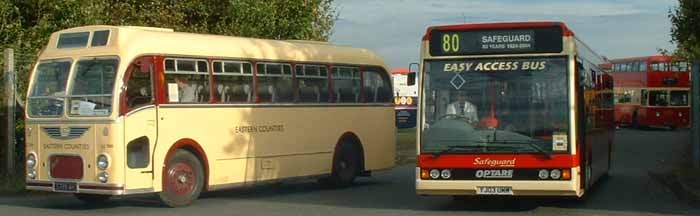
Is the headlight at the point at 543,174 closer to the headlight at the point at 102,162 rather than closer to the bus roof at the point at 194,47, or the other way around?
Answer: the bus roof at the point at 194,47

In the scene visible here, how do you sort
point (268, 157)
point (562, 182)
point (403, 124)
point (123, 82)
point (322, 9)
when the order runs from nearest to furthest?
point (562, 182) → point (123, 82) → point (268, 157) → point (322, 9) → point (403, 124)

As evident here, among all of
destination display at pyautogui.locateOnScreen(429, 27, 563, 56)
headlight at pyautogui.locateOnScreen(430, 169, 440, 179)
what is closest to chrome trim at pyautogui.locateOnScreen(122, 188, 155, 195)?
headlight at pyautogui.locateOnScreen(430, 169, 440, 179)

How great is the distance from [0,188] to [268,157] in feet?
16.2

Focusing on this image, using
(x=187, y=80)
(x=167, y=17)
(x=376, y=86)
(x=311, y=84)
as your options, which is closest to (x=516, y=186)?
(x=187, y=80)

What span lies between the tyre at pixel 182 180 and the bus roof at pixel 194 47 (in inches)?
66.0

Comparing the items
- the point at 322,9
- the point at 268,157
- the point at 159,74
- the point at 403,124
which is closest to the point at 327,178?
the point at 268,157

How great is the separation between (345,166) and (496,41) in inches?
269

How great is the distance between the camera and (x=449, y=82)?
14.9m

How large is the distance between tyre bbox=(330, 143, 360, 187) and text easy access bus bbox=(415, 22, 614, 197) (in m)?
6.07

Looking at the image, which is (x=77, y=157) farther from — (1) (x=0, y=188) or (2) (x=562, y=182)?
(2) (x=562, y=182)

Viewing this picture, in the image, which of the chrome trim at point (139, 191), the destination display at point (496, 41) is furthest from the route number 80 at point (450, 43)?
the chrome trim at point (139, 191)

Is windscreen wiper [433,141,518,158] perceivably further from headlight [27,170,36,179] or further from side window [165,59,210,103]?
headlight [27,170,36,179]

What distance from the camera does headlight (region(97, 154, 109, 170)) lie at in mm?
15555

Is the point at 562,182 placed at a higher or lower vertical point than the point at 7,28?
lower
